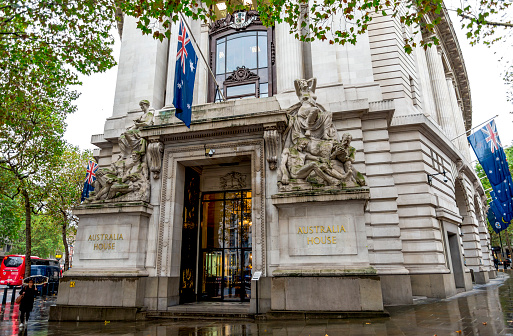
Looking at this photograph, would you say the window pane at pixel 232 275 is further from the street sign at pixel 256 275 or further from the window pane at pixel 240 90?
the window pane at pixel 240 90

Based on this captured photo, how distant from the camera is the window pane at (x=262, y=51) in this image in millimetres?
20000

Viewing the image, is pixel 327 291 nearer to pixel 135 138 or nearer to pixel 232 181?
pixel 232 181

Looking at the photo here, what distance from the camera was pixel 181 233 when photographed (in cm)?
1499

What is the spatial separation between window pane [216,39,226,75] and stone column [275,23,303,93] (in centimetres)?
379

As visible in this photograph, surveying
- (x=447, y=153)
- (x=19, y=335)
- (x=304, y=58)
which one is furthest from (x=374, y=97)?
(x=19, y=335)

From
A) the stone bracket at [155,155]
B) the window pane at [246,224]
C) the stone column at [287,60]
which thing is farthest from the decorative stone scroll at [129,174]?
the stone column at [287,60]

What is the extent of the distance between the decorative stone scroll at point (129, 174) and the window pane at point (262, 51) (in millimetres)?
7362

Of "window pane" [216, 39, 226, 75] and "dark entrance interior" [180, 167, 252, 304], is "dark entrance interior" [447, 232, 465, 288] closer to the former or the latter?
"dark entrance interior" [180, 167, 252, 304]

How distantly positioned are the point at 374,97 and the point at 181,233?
1054 cm

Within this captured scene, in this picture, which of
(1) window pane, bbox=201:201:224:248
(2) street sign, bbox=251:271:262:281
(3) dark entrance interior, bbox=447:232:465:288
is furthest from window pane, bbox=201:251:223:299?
(3) dark entrance interior, bbox=447:232:465:288

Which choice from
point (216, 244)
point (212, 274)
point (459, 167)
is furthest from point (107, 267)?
point (459, 167)

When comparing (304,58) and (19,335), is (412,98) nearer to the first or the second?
(304,58)

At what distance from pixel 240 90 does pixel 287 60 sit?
3487mm

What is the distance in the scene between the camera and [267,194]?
1349cm
